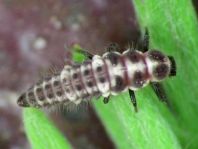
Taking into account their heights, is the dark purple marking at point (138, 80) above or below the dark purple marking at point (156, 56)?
below

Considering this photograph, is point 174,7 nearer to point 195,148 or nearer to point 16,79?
point 195,148

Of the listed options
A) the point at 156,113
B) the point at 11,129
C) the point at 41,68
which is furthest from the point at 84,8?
the point at 156,113

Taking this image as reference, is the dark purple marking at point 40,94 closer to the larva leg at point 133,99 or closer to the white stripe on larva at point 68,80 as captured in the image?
the white stripe on larva at point 68,80

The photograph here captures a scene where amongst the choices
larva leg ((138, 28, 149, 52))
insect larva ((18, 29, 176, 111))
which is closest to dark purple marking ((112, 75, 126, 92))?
insect larva ((18, 29, 176, 111))

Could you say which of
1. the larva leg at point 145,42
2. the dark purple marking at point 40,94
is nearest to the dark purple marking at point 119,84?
the larva leg at point 145,42

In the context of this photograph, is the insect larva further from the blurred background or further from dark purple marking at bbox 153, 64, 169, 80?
the blurred background

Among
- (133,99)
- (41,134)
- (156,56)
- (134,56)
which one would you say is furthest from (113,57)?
(41,134)
